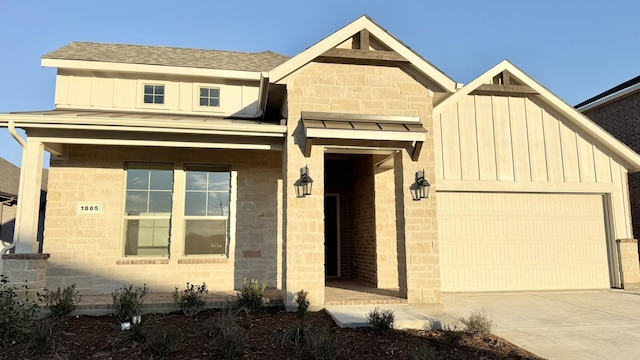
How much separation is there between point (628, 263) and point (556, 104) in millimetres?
4407

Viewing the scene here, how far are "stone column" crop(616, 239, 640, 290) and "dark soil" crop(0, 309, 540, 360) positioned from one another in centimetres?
713

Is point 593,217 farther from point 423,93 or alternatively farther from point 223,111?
point 223,111

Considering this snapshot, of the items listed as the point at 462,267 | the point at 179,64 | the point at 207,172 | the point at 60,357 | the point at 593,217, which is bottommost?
the point at 60,357

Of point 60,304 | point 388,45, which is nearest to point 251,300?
point 60,304

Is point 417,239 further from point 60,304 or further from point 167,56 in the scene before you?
point 167,56

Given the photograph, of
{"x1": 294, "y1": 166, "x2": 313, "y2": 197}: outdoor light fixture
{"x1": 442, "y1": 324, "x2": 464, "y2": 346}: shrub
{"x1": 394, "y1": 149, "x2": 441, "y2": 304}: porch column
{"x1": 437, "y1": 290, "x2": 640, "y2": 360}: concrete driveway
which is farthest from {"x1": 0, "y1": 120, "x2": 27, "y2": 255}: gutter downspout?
{"x1": 437, "y1": 290, "x2": 640, "y2": 360}: concrete driveway

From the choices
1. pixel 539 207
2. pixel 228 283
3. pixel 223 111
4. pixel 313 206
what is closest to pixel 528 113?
pixel 539 207

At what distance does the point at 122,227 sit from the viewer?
29.7ft

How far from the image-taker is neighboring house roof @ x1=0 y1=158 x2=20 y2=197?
1850cm

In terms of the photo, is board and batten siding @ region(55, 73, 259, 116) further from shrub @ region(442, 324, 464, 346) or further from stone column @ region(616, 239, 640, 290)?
stone column @ region(616, 239, 640, 290)

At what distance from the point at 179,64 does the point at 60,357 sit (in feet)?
25.1

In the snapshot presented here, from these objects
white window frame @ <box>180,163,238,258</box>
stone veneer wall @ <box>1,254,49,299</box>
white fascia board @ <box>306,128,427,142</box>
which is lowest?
stone veneer wall @ <box>1,254,49,299</box>

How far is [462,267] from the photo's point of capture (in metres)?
10.0

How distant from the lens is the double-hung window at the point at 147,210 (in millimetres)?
9133
